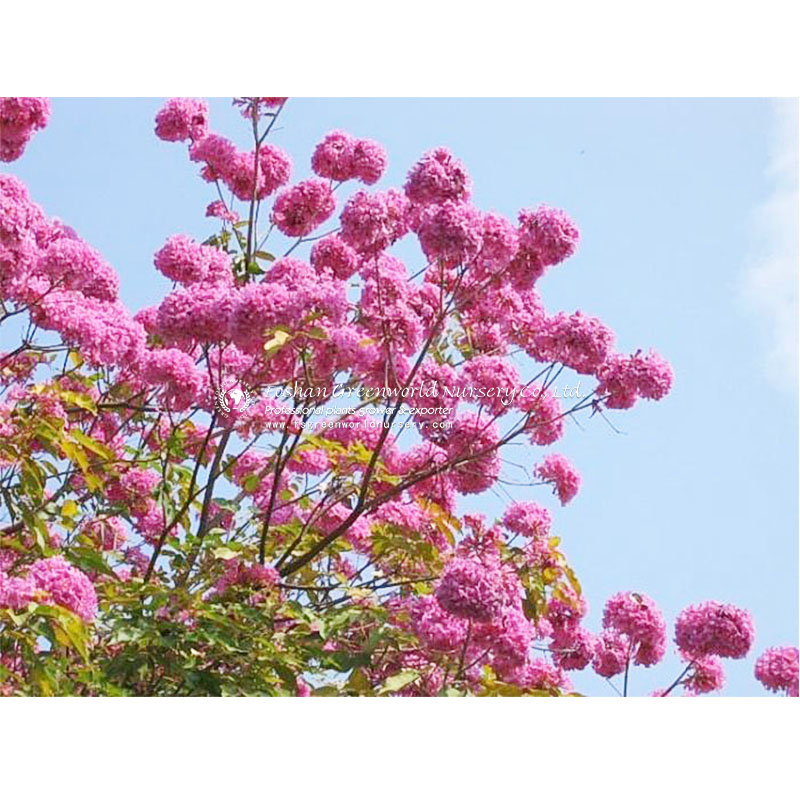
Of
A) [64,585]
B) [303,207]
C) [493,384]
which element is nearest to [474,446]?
[493,384]

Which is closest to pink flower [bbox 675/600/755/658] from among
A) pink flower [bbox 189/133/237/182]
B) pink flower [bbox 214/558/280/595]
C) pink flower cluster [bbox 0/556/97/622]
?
pink flower [bbox 214/558/280/595]

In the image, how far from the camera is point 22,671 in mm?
3604

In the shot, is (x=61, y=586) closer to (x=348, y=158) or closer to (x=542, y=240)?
(x=542, y=240)

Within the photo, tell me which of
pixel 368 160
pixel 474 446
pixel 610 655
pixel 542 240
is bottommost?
pixel 610 655

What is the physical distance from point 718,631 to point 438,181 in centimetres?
159

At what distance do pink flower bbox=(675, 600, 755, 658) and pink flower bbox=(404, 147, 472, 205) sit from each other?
1.45 m

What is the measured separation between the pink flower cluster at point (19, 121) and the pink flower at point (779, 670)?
9.64 ft

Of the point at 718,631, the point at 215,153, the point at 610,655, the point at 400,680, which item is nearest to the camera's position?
the point at 400,680

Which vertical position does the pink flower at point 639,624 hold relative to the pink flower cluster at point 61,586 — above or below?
above

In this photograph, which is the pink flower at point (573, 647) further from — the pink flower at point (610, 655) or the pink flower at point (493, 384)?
the pink flower at point (493, 384)

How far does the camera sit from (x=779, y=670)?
4.24 metres

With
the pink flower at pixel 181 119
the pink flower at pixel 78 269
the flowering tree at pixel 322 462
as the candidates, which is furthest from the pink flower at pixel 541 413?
the pink flower at pixel 181 119

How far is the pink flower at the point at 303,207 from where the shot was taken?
4840 millimetres

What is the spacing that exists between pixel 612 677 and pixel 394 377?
1.32 meters
